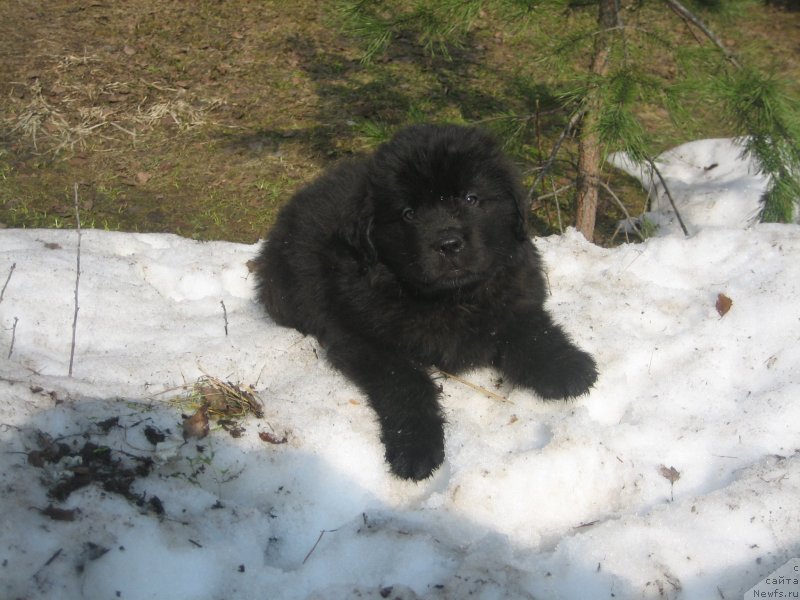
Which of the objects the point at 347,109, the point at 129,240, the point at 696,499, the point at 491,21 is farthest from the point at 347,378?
the point at 491,21

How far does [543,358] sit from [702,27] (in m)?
2.10

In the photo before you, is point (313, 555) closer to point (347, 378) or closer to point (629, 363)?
point (347, 378)

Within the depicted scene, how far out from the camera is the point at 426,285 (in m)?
3.04

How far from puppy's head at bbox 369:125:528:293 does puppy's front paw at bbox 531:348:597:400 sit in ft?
1.54

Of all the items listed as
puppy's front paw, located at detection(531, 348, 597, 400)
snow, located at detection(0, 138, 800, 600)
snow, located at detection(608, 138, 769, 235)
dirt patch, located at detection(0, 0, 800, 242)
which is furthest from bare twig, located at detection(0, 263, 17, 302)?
snow, located at detection(608, 138, 769, 235)

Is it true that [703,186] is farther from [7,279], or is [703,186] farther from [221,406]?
[7,279]

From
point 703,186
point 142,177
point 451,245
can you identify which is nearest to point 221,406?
point 451,245

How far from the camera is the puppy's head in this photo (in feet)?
9.58

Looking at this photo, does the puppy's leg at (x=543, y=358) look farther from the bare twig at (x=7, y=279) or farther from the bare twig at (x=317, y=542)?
the bare twig at (x=7, y=279)

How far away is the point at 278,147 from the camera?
6.11 m

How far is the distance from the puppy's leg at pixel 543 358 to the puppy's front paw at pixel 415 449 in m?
0.50

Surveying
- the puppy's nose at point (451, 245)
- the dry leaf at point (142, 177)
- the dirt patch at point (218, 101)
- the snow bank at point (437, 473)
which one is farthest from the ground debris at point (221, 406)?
the dry leaf at point (142, 177)

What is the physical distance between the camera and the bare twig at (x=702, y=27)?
12.6 feet

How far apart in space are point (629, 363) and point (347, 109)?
402 centimetres
